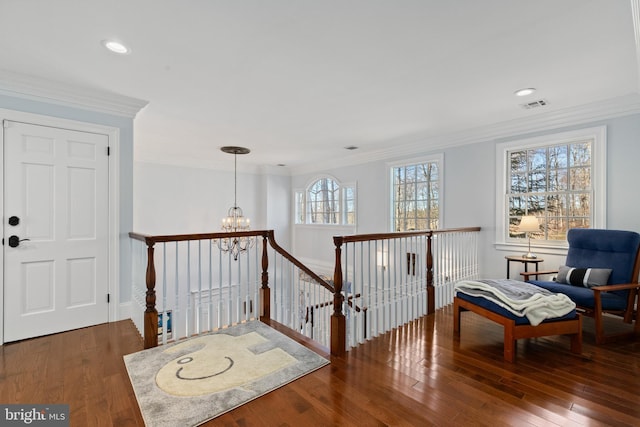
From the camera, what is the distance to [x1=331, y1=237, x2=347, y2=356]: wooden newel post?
8.50ft

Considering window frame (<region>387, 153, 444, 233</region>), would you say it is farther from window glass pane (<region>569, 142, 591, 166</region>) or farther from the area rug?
the area rug

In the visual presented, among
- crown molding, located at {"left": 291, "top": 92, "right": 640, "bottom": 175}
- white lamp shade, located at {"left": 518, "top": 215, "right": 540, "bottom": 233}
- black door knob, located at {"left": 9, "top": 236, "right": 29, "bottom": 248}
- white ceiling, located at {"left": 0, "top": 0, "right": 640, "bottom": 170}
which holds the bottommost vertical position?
black door knob, located at {"left": 9, "top": 236, "right": 29, "bottom": 248}

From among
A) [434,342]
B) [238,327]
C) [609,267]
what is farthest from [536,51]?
[238,327]

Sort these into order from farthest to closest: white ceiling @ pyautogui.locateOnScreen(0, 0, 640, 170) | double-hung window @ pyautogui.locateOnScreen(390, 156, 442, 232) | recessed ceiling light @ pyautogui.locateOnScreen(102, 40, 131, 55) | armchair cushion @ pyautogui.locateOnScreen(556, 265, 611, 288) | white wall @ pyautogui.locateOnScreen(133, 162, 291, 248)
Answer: white wall @ pyautogui.locateOnScreen(133, 162, 291, 248) → double-hung window @ pyautogui.locateOnScreen(390, 156, 442, 232) → armchair cushion @ pyautogui.locateOnScreen(556, 265, 611, 288) → recessed ceiling light @ pyautogui.locateOnScreen(102, 40, 131, 55) → white ceiling @ pyautogui.locateOnScreen(0, 0, 640, 170)

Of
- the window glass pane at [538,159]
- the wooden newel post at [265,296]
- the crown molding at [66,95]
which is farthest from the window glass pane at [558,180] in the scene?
the crown molding at [66,95]

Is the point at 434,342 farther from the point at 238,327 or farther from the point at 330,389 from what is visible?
the point at 238,327

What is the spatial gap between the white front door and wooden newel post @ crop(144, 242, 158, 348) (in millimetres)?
1076

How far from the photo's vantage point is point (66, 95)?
3.11 metres

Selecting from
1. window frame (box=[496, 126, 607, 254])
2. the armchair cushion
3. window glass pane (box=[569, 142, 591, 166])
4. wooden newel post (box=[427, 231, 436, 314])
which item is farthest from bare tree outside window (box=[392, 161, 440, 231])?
the armchair cushion

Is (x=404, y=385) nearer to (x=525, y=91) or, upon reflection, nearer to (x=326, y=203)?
(x=525, y=91)

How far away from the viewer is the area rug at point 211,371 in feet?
6.14

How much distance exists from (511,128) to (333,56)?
313cm

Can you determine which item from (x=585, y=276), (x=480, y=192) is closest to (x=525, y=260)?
(x=585, y=276)

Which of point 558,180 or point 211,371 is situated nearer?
point 211,371
